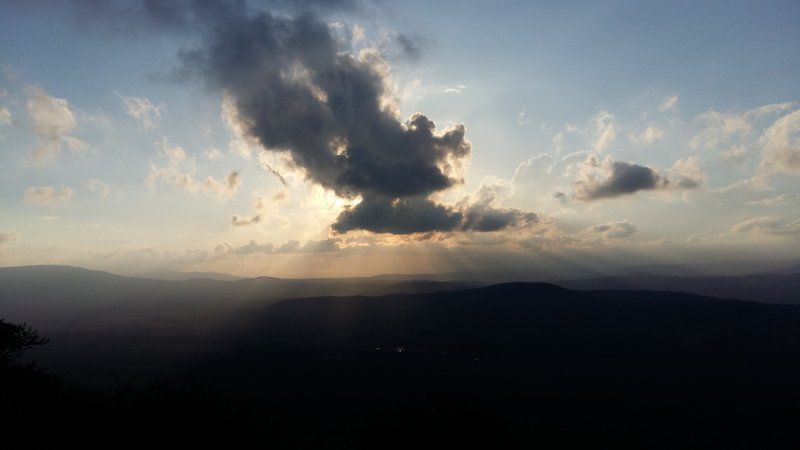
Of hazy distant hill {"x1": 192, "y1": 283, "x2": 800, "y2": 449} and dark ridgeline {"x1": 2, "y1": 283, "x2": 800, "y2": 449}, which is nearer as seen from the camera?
dark ridgeline {"x1": 2, "y1": 283, "x2": 800, "y2": 449}

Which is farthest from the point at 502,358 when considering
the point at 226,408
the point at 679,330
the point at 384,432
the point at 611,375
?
the point at 226,408

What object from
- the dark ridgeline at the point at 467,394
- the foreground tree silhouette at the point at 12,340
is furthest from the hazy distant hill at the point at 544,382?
the foreground tree silhouette at the point at 12,340

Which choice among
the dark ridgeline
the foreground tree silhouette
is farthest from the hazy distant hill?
the foreground tree silhouette

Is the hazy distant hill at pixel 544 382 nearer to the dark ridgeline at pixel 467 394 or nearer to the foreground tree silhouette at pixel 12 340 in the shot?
the dark ridgeline at pixel 467 394

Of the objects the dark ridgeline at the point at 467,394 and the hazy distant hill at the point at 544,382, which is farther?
the hazy distant hill at the point at 544,382

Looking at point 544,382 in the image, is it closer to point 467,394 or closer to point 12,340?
point 467,394

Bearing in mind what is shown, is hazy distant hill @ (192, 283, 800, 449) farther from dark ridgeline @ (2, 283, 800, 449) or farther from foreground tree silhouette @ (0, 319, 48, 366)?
foreground tree silhouette @ (0, 319, 48, 366)

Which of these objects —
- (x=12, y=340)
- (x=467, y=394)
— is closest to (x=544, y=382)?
(x=467, y=394)

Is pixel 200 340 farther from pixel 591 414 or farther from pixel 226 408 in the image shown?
pixel 226 408
